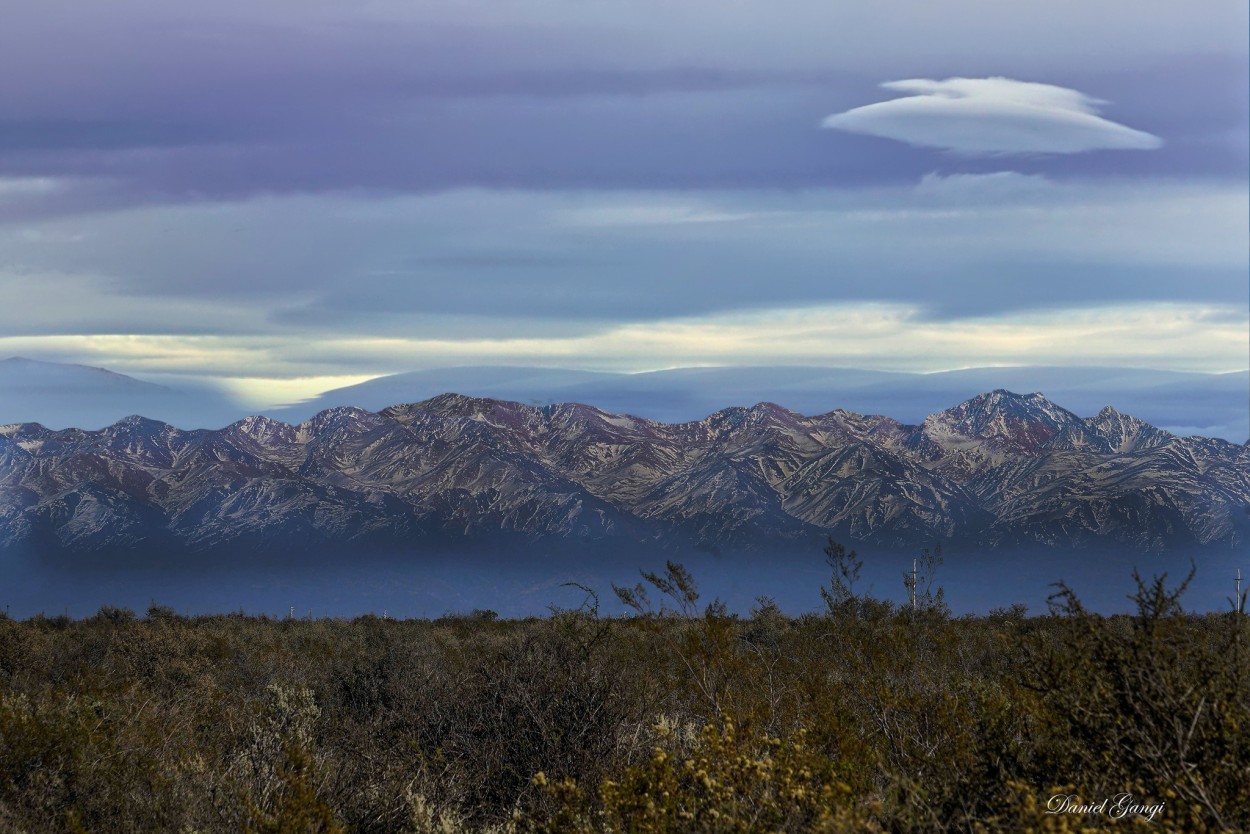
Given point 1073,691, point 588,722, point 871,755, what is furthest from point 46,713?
point 1073,691

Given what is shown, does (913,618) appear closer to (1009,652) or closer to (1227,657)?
(1009,652)

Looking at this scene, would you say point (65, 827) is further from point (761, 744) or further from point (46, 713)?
point (761, 744)

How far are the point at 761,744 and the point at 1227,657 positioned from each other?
3984 millimetres

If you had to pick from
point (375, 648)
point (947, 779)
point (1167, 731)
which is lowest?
point (375, 648)

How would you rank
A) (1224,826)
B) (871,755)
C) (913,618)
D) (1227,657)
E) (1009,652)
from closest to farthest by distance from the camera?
1. (1224,826)
2. (1227,657)
3. (871,755)
4. (1009,652)
5. (913,618)

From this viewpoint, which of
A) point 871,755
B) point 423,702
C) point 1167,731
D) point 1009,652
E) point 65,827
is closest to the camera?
point 1167,731

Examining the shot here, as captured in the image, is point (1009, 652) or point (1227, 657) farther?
point (1009, 652)

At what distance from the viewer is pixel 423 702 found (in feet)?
48.4

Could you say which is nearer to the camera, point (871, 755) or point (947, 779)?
point (947, 779)

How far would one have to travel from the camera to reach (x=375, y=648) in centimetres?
2825

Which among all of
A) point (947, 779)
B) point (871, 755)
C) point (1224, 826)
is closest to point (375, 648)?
point (871, 755)

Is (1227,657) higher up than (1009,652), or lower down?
higher up

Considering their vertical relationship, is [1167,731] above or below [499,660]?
above

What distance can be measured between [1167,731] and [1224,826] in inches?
39.8
